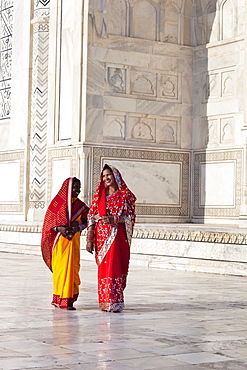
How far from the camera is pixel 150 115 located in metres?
11.1

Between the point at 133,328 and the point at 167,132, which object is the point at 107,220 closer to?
the point at 133,328

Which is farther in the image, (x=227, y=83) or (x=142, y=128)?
(x=142, y=128)

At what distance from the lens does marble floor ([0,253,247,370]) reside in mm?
3340

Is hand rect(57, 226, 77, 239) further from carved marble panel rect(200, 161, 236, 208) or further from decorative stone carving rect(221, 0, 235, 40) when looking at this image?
decorative stone carving rect(221, 0, 235, 40)

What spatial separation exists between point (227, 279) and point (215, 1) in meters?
5.14

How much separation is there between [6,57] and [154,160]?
12.0 ft

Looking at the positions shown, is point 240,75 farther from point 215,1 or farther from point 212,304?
point 212,304

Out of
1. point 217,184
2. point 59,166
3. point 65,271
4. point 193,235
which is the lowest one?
point 65,271

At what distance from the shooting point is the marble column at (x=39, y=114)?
12.1 m

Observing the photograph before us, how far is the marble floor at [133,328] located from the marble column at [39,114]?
200 inches

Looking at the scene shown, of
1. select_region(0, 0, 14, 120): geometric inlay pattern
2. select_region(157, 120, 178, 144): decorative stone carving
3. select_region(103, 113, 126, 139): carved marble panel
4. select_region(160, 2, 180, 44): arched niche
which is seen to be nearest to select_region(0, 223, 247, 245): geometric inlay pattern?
select_region(103, 113, 126, 139): carved marble panel

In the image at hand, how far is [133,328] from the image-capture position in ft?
14.1

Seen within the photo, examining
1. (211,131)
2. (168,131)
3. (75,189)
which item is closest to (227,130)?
(211,131)

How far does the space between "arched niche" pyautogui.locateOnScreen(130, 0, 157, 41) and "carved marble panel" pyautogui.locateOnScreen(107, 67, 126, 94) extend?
22.0 inches
